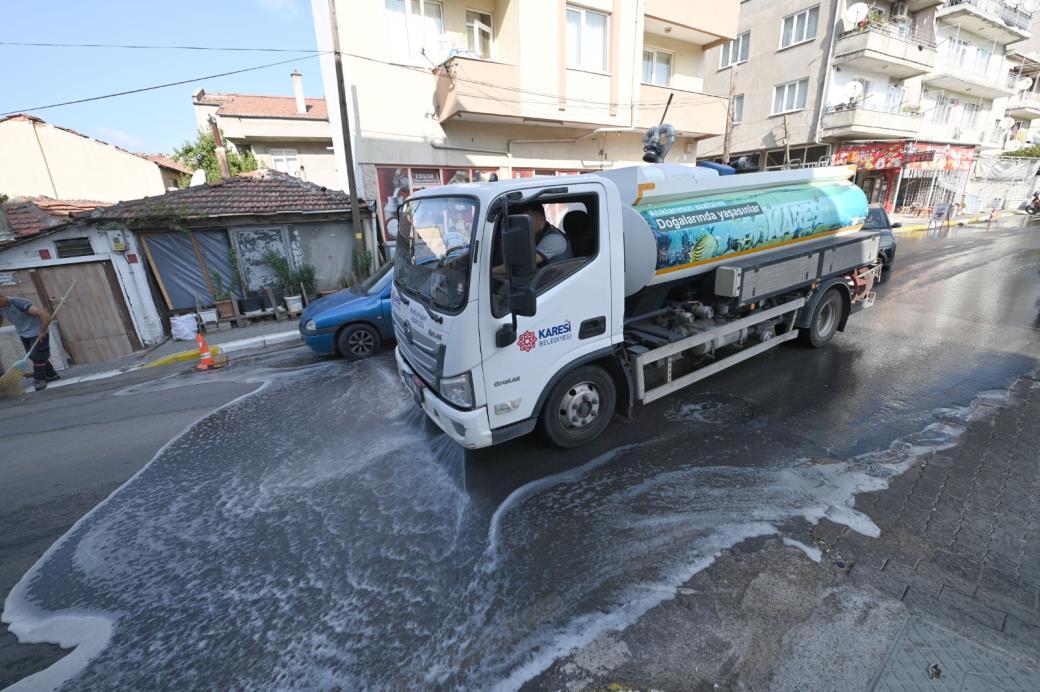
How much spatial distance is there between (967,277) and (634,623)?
13.3m

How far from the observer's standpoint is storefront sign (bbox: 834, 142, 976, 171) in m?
21.1

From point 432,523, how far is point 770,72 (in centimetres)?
3018

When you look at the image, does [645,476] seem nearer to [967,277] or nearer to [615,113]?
[967,277]

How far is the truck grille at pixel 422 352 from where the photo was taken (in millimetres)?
3600

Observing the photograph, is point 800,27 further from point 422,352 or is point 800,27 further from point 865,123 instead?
point 422,352

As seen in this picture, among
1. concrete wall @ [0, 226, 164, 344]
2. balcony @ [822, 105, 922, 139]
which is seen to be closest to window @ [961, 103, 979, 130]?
balcony @ [822, 105, 922, 139]

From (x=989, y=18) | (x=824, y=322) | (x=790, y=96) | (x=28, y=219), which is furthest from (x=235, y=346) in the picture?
(x=989, y=18)

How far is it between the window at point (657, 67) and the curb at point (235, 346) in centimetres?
1471

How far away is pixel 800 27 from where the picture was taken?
22891 millimetres

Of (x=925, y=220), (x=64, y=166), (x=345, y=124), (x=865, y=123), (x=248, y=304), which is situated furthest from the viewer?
(x=925, y=220)

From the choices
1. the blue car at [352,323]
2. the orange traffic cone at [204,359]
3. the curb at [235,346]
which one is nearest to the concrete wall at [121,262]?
the curb at [235,346]

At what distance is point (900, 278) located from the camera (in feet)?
35.5

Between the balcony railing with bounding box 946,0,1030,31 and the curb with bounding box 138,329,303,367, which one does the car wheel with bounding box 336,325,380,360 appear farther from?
the balcony railing with bounding box 946,0,1030,31

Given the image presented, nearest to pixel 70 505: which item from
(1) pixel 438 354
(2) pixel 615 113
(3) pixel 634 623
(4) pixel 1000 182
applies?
(1) pixel 438 354
